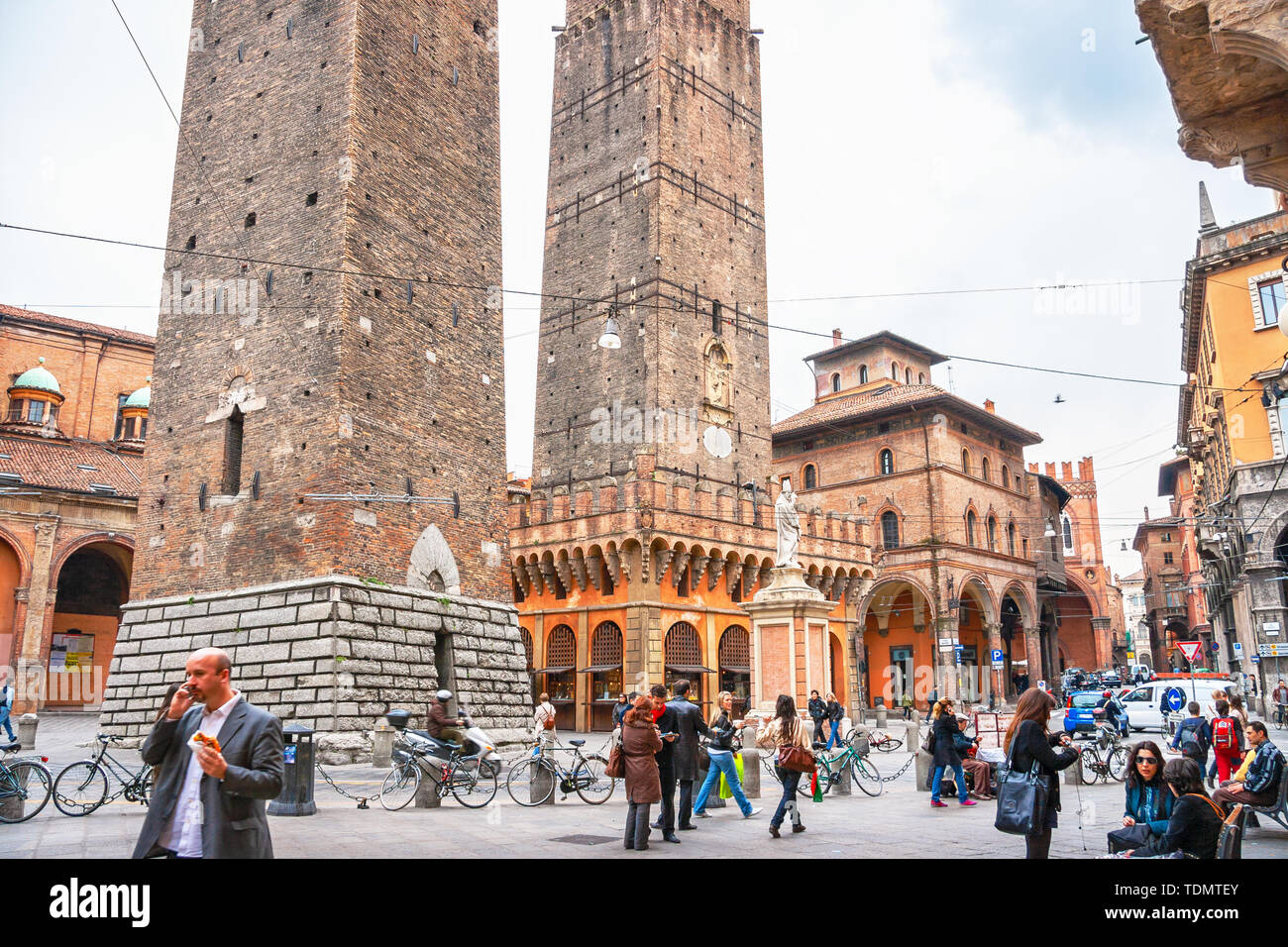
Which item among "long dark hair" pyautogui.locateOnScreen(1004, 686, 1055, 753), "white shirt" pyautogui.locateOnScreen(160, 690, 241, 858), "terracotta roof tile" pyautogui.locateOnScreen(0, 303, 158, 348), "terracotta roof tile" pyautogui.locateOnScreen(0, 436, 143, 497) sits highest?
"terracotta roof tile" pyautogui.locateOnScreen(0, 303, 158, 348)

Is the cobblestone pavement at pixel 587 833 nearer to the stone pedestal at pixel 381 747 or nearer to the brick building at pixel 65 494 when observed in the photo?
the stone pedestal at pixel 381 747

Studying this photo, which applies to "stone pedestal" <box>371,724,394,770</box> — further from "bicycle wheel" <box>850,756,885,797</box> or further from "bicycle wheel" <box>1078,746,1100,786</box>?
"bicycle wheel" <box>1078,746,1100,786</box>

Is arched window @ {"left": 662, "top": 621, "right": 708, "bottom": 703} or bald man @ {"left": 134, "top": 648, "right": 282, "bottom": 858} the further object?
arched window @ {"left": 662, "top": 621, "right": 708, "bottom": 703}

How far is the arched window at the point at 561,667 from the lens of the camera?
30547 mm

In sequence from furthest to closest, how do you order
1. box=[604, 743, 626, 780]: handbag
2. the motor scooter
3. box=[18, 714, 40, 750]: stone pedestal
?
box=[18, 714, 40, 750]: stone pedestal, the motor scooter, box=[604, 743, 626, 780]: handbag

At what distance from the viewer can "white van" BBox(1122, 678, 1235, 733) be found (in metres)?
23.7

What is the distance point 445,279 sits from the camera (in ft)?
65.0

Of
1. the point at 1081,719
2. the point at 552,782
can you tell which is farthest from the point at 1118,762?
the point at 552,782

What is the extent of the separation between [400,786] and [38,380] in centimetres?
3414

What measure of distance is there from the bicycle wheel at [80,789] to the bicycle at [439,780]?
2945mm

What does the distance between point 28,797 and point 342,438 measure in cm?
769

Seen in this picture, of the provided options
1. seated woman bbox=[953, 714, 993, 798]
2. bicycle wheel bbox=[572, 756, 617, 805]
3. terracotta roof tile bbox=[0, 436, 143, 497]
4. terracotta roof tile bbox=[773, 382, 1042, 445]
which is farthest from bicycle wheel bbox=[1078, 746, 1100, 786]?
terracotta roof tile bbox=[0, 436, 143, 497]

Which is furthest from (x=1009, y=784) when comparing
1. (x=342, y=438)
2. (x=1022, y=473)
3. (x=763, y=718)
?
(x=1022, y=473)

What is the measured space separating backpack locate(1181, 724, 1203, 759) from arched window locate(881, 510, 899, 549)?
30143 mm
